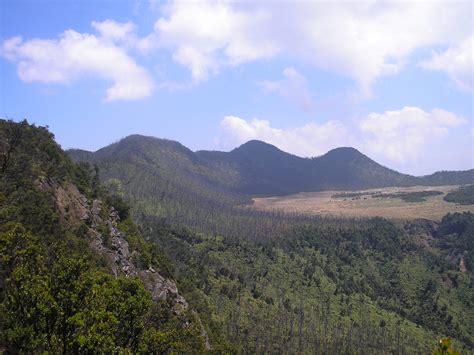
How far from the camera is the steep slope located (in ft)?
120

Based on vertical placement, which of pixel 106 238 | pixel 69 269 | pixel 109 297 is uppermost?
pixel 69 269

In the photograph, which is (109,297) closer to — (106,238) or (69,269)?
(69,269)

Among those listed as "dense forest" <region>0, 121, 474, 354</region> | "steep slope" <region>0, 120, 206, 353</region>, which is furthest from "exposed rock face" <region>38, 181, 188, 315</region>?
"dense forest" <region>0, 121, 474, 354</region>

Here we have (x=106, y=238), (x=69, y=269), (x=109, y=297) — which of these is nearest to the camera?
(x=69, y=269)

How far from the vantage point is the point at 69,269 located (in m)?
40.5

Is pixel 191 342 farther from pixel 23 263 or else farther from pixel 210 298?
pixel 210 298

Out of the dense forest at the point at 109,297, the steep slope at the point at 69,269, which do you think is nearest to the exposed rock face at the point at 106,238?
the steep slope at the point at 69,269

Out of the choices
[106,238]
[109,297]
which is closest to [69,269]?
[109,297]

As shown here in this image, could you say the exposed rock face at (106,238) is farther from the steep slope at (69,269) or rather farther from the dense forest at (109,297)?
the dense forest at (109,297)

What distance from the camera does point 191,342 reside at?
6112 centimetres

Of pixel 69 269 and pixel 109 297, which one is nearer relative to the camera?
pixel 69 269

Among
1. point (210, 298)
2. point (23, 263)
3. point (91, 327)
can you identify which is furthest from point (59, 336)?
point (210, 298)

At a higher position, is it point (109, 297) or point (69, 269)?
point (69, 269)

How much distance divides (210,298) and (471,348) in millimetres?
121029
